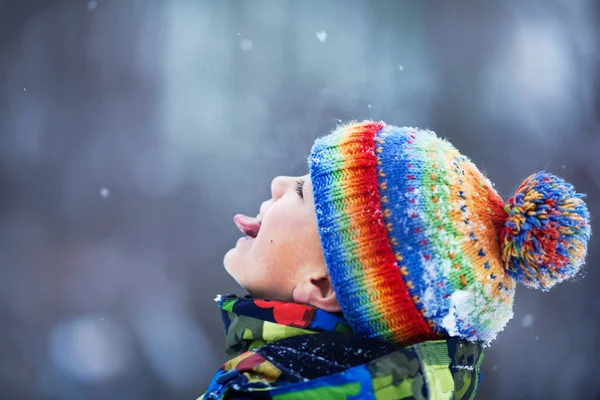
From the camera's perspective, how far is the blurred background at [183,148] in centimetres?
251

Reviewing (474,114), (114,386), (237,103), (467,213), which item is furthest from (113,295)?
(467,213)

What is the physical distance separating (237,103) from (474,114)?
3.89 feet

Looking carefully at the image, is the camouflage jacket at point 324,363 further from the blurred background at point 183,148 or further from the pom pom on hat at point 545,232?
the blurred background at point 183,148

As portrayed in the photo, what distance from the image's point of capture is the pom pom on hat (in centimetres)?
71

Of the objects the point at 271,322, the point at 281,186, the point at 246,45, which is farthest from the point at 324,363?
the point at 246,45

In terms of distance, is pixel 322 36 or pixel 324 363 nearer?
pixel 324 363

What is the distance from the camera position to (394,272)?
2.44 ft

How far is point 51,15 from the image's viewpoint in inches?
109

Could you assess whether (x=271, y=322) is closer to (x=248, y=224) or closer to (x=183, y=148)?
(x=248, y=224)

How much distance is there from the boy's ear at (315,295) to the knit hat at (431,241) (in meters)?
0.04

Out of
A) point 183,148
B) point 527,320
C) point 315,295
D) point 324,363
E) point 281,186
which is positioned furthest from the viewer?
point 183,148

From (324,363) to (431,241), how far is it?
22 centimetres

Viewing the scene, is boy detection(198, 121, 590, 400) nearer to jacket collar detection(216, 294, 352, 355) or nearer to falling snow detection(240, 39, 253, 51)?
jacket collar detection(216, 294, 352, 355)

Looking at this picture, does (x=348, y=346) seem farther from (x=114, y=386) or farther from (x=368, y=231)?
(x=114, y=386)
